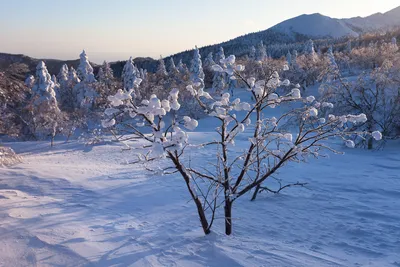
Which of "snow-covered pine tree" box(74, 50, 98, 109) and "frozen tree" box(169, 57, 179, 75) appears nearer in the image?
"snow-covered pine tree" box(74, 50, 98, 109)

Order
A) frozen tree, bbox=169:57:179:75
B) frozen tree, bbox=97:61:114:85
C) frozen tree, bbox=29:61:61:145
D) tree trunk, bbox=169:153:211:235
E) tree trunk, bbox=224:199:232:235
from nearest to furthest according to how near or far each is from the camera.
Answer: tree trunk, bbox=169:153:211:235 < tree trunk, bbox=224:199:232:235 < frozen tree, bbox=29:61:61:145 < frozen tree, bbox=97:61:114:85 < frozen tree, bbox=169:57:179:75

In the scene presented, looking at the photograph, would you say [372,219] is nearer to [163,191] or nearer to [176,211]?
[176,211]

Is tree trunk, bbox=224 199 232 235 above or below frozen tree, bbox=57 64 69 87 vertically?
below

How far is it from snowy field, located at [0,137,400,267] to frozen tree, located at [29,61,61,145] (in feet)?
49.6

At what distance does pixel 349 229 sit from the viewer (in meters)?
6.87

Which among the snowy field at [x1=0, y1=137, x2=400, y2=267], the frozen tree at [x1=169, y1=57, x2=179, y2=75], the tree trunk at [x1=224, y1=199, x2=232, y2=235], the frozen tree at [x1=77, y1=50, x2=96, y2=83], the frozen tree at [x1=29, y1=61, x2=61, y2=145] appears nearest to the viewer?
the snowy field at [x1=0, y1=137, x2=400, y2=267]

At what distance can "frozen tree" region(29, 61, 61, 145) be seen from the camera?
2705 cm

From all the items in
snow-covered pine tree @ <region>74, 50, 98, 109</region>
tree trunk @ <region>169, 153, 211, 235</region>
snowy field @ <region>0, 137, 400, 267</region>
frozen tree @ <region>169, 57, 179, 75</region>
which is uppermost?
→ frozen tree @ <region>169, 57, 179, 75</region>

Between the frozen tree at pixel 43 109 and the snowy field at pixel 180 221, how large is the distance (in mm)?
15118

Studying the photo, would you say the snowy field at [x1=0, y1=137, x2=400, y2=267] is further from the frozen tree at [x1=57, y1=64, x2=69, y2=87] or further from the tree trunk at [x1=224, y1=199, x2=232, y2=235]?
the frozen tree at [x1=57, y1=64, x2=69, y2=87]

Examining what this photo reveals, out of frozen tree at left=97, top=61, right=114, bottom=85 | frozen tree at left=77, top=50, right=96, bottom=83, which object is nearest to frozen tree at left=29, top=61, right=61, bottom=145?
frozen tree at left=77, top=50, right=96, bottom=83

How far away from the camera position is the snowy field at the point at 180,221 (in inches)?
192

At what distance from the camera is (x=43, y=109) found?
30375 millimetres

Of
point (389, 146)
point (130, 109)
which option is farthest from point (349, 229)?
point (389, 146)
